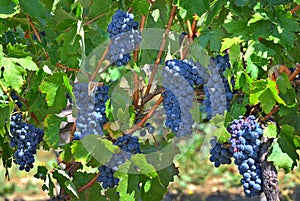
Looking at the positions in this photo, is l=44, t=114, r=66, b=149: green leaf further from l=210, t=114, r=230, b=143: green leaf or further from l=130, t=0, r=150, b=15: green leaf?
l=210, t=114, r=230, b=143: green leaf

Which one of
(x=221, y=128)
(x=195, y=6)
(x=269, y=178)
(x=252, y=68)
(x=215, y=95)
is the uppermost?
(x=195, y=6)

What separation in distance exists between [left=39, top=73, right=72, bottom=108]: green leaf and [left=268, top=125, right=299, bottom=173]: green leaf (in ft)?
2.69

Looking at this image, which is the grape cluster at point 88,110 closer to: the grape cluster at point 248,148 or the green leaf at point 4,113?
the green leaf at point 4,113

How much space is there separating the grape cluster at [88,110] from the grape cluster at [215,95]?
1.38ft

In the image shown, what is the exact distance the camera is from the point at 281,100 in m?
2.30

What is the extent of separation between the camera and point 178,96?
7.69ft

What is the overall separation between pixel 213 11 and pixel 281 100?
42 cm

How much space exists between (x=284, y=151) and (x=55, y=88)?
916 millimetres

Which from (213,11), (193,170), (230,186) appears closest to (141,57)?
(213,11)

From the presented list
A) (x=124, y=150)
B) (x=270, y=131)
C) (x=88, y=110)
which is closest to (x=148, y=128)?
(x=124, y=150)

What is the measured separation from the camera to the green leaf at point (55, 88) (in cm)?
246

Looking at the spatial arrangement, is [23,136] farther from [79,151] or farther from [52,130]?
[79,151]

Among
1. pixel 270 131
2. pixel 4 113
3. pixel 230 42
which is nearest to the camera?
pixel 230 42

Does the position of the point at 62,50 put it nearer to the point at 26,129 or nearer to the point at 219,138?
the point at 26,129
